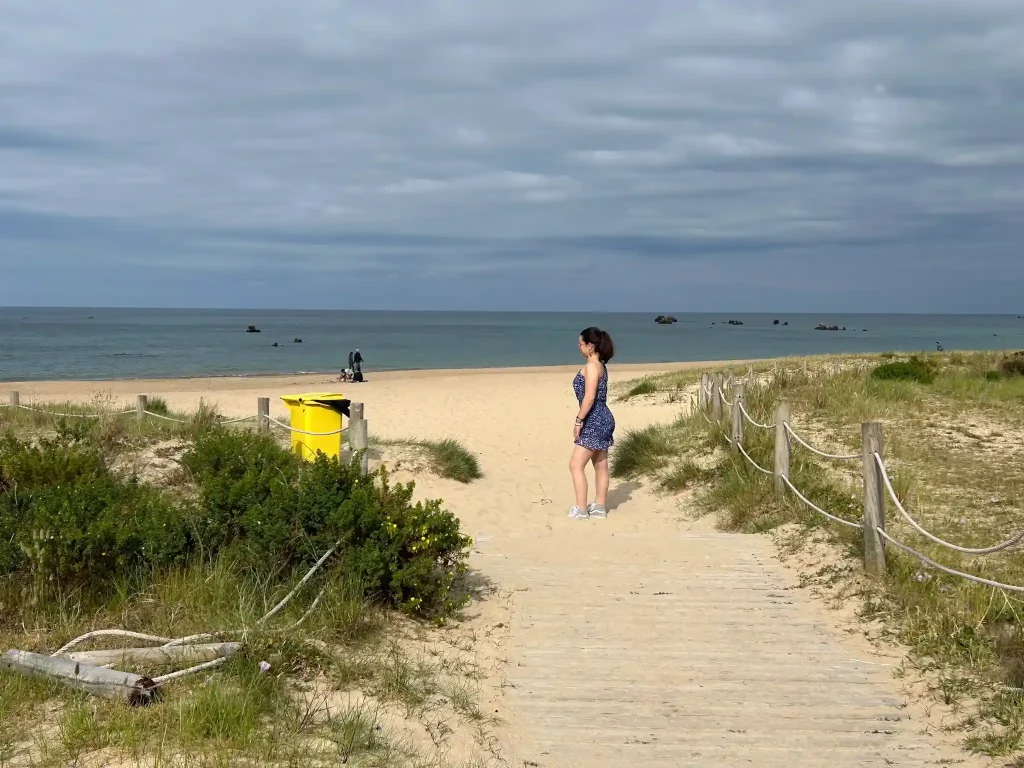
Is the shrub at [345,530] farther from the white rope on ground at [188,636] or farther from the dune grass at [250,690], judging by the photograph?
the white rope on ground at [188,636]

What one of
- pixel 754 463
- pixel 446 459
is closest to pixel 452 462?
pixel 446 459

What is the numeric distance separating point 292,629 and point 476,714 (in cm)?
106

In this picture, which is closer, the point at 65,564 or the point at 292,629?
the point at 292,629

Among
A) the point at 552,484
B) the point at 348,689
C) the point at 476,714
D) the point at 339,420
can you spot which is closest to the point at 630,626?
the point at 476,714

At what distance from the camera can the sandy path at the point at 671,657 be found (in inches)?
160

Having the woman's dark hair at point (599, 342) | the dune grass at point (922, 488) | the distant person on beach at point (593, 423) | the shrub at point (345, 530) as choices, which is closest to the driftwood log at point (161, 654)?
the shrub at point (345, 530)

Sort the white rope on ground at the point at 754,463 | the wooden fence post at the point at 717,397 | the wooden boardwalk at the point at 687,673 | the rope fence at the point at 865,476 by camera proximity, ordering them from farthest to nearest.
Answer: the wooden fence post at the point at 717,397, the white rope on ground at the point at 754,463, the rope fence at the point at 865,476, the wooden boardwalk at the point at 687,673

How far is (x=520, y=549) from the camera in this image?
24.7 feet

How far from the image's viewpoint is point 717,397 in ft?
38.9

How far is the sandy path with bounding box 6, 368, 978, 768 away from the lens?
4.06 m

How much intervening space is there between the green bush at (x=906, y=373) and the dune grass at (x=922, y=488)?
0.04 m

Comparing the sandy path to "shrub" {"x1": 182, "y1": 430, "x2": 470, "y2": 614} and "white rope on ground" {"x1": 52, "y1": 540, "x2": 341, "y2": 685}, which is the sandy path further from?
"white rope on ground" {"x1": 52, "y1": 540, "x2": 341, "y2": 685}

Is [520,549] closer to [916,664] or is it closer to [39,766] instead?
[916,664]

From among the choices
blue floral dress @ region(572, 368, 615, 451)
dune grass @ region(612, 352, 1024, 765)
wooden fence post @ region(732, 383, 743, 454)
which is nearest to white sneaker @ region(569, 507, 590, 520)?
blue floral dress @ region(572, 368, 615, 451)
